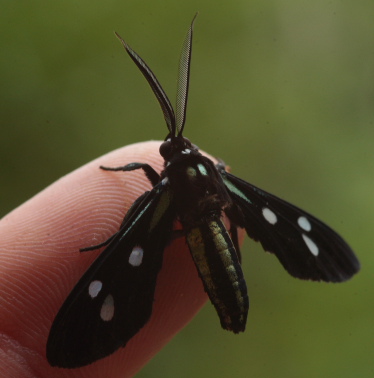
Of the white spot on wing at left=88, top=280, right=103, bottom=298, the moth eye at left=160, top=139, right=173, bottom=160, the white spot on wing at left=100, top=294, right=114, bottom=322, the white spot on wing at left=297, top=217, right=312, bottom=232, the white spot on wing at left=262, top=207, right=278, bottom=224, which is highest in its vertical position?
the moth eye at left=160, top=139, right=173, bottom=160

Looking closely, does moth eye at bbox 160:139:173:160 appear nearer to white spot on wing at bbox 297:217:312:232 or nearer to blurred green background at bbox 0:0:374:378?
white spot on wing at bbox 297:217:312:232

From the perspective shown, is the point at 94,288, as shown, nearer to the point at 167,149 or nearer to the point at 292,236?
the point at 167,149

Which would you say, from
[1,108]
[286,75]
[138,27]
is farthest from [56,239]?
[286,75]

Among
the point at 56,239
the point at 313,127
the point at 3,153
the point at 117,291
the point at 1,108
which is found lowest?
the point at 313,127

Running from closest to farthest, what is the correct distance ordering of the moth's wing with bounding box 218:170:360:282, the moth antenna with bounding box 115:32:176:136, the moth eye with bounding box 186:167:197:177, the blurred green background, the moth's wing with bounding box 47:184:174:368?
the moth's wing with bounding box 47:184:174:368, the moth antenna with bounding box 115:32:176:136, the moth eye with bounding box 186:167:197:177, the moth's wing with bounding box 218:170:360:282, the blurred green background

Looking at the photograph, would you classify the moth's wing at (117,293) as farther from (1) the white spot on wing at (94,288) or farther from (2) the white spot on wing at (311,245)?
(2) the white spot on wing at (311,245)

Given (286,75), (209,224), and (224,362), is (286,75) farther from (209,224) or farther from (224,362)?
(209,224)

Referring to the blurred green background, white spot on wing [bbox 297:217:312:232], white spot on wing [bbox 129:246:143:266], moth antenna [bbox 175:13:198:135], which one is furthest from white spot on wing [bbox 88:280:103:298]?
the blurred green background
